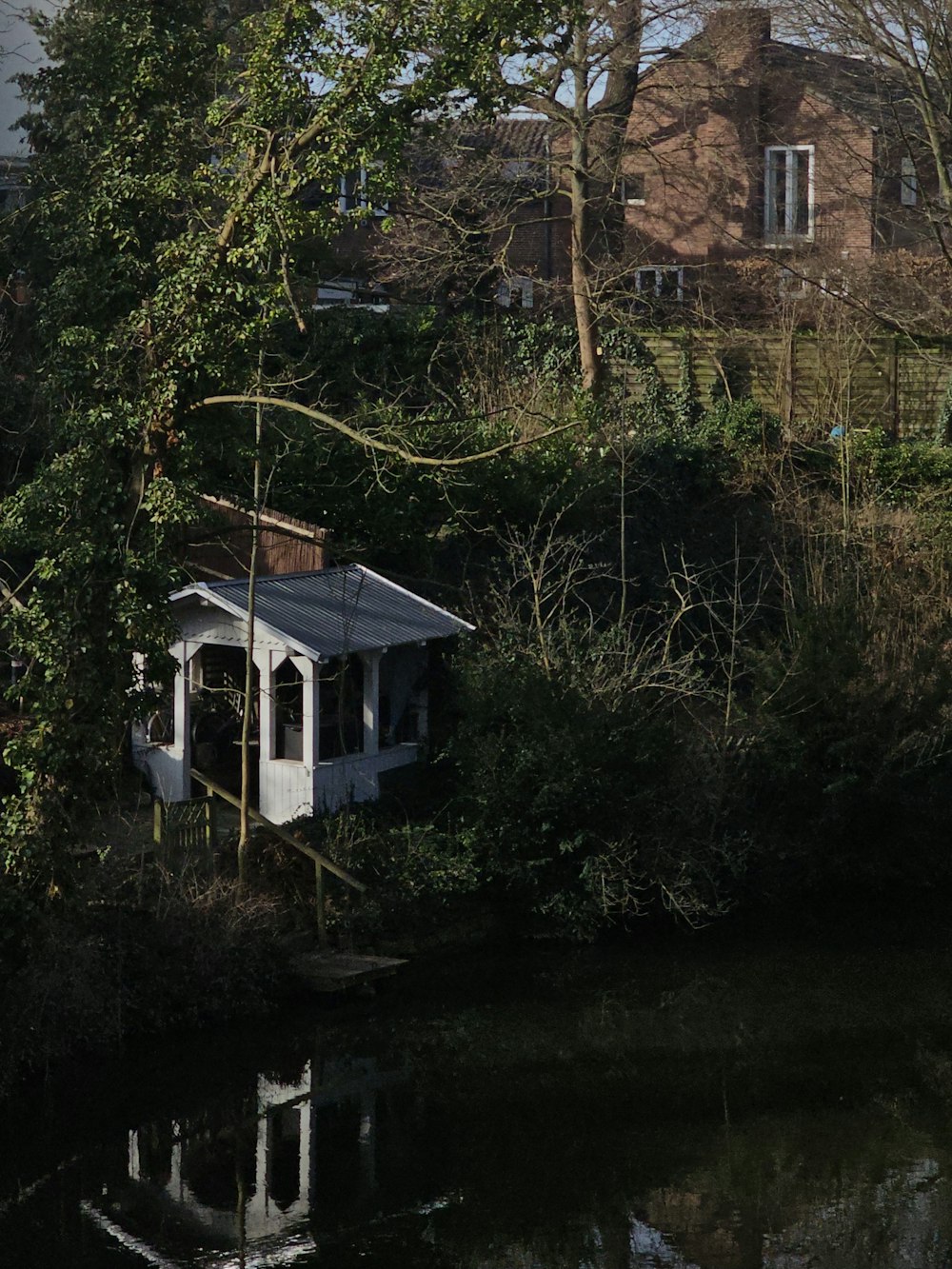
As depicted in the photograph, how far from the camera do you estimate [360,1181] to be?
40.3 ft

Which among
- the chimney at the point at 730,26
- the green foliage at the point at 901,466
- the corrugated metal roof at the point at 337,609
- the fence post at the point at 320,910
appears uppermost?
the chimney at the point at 730,26

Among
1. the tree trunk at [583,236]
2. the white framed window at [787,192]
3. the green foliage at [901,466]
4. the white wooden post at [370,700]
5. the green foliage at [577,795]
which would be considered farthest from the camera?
the white framed window at [787,192]

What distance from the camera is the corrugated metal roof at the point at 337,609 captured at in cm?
1773

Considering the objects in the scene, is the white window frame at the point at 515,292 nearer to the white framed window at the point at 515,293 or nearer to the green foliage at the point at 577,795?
the white framed window at the point at 515,293

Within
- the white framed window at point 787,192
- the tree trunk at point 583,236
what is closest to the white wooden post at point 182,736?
the tree trunk at point 583,236

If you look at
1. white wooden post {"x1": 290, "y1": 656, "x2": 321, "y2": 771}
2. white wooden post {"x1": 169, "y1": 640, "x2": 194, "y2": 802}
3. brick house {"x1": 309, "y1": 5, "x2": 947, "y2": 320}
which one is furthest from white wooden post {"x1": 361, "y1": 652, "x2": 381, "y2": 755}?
brick house {"x1": 309, "y1": 5, "x2": 947, "y2": 320}

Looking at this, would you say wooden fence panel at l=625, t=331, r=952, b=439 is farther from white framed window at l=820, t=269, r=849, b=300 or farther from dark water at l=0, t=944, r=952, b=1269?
dark water at l=0, t=944, r=952, b=1269

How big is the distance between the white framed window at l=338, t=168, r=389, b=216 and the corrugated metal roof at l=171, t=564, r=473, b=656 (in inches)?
162

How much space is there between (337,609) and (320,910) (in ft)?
14.6

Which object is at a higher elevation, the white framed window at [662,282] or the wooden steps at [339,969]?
the white framed window at [662,282]

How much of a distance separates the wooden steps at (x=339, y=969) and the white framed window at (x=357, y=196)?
7.43 metres

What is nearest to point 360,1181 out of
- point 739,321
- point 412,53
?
point 412,53

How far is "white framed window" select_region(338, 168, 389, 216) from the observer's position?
1422 cm

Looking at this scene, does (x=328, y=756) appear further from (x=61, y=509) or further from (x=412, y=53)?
(x=412, y=53)
